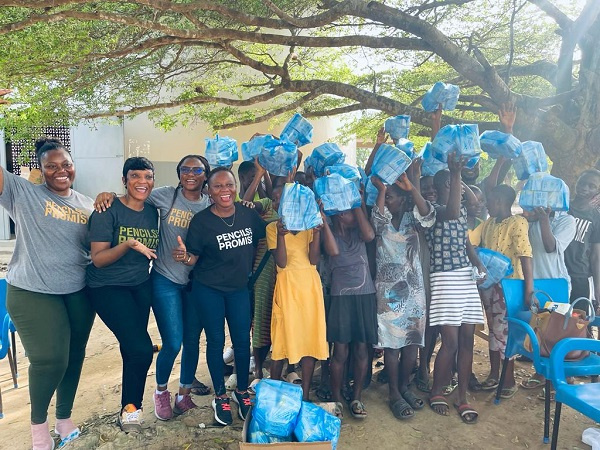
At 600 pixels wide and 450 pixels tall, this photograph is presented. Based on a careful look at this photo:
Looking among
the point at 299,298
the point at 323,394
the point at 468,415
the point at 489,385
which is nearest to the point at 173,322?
the point at 299,298

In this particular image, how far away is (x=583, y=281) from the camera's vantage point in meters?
3.69

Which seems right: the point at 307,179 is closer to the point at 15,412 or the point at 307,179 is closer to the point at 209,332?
the point at 209,332

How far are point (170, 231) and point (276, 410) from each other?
4.24 feet

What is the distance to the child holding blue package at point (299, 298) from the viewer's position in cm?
292

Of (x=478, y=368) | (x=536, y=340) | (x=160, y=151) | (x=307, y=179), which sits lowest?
(x=478, y=368)

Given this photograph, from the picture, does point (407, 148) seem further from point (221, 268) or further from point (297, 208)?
point (221, 268)

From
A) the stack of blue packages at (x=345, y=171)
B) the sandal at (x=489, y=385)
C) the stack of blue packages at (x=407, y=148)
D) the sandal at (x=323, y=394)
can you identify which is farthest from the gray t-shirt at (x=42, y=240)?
the sandal at (x=489, y=385)

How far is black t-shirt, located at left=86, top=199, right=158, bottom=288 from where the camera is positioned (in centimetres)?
253

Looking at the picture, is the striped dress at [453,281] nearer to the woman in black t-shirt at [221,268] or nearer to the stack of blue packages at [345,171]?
the stack of blue packages at [345,171]

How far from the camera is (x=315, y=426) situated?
7.58 ft

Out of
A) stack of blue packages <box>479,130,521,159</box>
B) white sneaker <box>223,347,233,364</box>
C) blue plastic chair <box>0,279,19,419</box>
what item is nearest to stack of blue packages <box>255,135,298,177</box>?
stack of blue packages <box>479,130,521,159</box>

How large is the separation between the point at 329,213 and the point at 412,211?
613 millimetres

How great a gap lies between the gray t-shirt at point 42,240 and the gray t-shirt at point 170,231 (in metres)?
0.48

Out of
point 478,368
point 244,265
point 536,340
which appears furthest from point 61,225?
point 478,368
